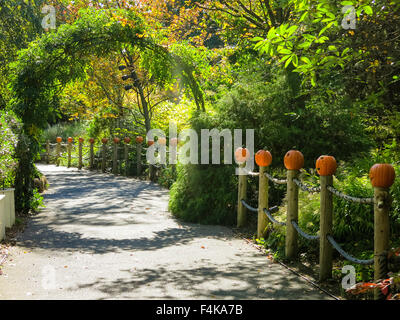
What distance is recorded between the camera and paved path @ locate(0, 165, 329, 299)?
466 cm

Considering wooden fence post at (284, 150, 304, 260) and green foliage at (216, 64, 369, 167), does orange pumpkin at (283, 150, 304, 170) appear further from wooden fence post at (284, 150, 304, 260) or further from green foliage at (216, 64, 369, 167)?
green foliage at (216, 64, 369, 167)

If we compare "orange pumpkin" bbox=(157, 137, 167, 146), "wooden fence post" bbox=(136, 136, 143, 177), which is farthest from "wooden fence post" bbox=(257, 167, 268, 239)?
"wooden fence post" bbox=(136, 136, 143, 177)

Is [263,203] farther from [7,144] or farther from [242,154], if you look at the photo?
[7,144]

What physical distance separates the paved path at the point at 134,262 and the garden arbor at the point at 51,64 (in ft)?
4.35

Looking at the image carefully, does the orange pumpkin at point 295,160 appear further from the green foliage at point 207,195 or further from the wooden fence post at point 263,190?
the green foliage at point 207,195

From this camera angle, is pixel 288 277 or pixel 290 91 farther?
pixel 290 91

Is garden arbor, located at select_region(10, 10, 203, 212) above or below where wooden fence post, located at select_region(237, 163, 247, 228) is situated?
above

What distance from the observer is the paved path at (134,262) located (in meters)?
4.66

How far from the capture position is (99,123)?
72.2 ft

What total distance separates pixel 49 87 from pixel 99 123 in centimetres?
1229

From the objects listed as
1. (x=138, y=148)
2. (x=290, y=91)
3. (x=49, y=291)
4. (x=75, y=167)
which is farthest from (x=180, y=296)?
(x=75, y=167)

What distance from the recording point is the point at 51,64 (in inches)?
381

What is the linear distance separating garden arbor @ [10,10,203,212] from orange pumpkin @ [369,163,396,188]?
720cm
